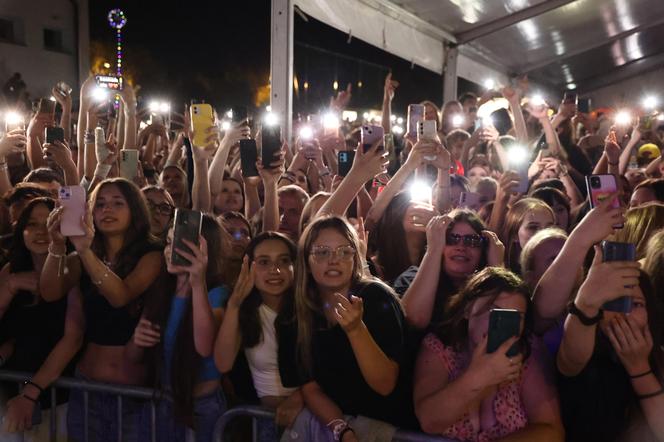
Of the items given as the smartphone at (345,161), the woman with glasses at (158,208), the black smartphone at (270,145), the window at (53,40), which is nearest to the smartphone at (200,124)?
the woman with glasses at (158,208)

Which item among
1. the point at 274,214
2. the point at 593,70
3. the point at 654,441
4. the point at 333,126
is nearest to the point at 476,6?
the point at 333,126

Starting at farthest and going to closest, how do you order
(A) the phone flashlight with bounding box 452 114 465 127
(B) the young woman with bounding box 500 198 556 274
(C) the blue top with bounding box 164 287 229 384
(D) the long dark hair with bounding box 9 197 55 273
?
(A) the phone flashlight with bounding box 452 114 465 127 < (B) the young woman with bounding box 500 198 556 274 < (D) the long dark hair with bounding box 9 197 55 273 < (C) the blue top with bounding box 164 287 229 384

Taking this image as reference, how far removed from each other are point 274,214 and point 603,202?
1.96 meters

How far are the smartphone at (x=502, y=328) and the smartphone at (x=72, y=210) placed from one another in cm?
180

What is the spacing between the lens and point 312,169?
551 centimetres

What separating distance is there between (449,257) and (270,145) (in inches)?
53.8

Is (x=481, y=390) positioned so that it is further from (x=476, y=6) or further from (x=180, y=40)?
(x=180, y=40)

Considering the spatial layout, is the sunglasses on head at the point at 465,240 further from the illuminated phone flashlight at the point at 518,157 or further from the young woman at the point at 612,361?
the illuminated phone flashlight at the point at 518,157

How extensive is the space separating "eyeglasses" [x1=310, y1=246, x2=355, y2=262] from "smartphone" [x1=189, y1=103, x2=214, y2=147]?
170cm

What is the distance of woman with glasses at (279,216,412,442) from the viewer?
234 cm

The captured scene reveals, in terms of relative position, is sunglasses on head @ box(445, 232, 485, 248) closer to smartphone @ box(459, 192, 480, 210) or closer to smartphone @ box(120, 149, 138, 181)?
smartphone @ box(459, 192, 480, 210)

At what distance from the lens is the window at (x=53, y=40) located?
2094cm

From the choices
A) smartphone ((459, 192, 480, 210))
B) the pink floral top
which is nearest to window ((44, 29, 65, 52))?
smartphone ((459, 192, 480, 210))

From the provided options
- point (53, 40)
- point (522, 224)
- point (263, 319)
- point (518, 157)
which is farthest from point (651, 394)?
point (53, 40)
